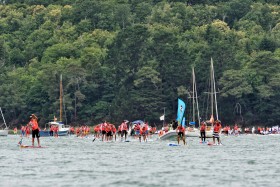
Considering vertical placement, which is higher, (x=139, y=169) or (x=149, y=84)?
(x=149, y=84)

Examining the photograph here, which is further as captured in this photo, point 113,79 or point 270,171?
point 113,79

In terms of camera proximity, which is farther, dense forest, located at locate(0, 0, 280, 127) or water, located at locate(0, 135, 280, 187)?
dense forest, located at locate(0, 0, 280, 127)

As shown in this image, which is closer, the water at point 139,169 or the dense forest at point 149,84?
the water at point 139,169

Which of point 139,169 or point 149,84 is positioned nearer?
point 139,169

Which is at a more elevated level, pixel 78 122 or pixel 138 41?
pixel 138 41

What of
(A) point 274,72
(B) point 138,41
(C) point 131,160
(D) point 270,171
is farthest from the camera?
(B) point 138,41

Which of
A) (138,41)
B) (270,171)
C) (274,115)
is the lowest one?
(270,171)

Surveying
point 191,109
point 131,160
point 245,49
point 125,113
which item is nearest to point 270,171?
point 131,160

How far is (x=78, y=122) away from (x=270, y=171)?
12577 cm

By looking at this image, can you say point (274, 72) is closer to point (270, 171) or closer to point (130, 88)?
point (130, 88)

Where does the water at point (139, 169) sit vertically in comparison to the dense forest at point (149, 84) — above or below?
below

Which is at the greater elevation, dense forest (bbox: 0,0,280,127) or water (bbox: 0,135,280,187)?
dense forest (bbox: 0,0,280,127)

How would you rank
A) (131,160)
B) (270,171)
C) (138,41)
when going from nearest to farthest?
(270,171) → (131,160) → (138,41)

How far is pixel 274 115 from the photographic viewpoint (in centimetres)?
15925
